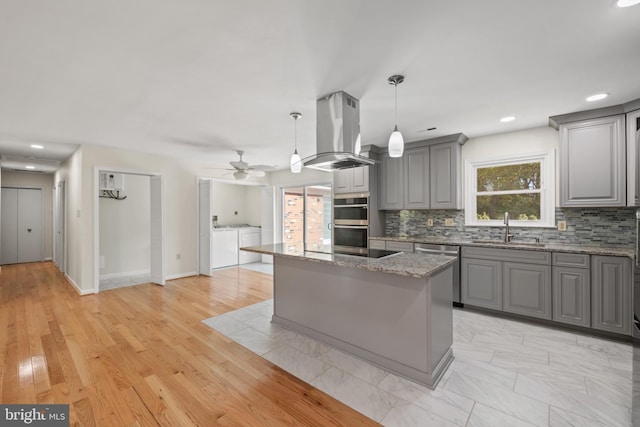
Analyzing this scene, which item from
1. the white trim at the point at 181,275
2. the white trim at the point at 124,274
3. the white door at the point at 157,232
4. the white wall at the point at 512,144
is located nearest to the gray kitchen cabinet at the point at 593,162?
the white wall at the point at 512,144

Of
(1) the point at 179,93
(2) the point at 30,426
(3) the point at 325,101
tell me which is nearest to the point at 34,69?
(1) the point at 179,93

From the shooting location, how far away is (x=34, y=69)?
7.07ft

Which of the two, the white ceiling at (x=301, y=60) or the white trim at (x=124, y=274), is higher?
the white ceiling at (x=301, y=60)

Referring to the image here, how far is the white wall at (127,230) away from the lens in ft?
18.7

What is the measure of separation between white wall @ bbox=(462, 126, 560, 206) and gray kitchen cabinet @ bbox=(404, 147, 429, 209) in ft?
1.79

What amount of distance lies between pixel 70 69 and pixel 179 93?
2.50 feet

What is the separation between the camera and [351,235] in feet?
15.7

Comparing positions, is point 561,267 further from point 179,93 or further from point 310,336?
point 179,93

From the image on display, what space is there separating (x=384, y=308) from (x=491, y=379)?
943 millimetres

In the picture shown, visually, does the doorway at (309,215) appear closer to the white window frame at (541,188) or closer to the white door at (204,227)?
the white door at (204,227)

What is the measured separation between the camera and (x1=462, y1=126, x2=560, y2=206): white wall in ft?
11.7

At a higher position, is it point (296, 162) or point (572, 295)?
point (296, 162)

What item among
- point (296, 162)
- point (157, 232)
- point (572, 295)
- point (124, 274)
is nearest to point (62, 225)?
point (124, 274)

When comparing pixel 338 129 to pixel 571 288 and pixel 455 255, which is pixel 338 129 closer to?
pixel 455 255
